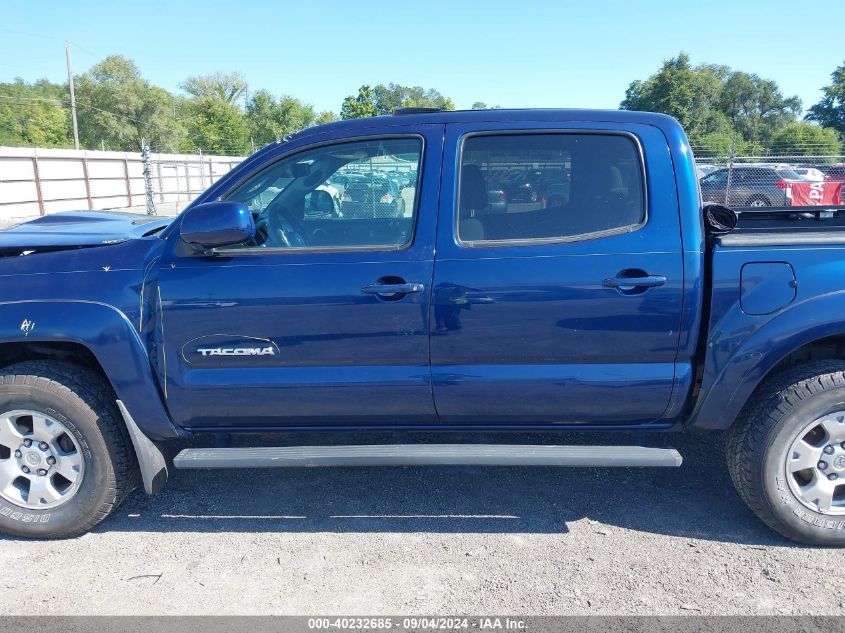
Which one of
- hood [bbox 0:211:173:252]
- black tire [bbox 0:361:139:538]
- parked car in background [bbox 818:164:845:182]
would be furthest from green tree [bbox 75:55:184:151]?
black tire [bbox 0:361:139:538]

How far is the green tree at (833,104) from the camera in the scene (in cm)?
6719

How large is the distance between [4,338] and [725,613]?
3.24m

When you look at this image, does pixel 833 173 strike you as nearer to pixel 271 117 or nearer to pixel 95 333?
pixel 95 333

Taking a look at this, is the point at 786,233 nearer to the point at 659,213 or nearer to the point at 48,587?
the point at 659,213

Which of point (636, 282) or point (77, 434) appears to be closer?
point (636, 282)

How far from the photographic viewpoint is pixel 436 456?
2.95 m

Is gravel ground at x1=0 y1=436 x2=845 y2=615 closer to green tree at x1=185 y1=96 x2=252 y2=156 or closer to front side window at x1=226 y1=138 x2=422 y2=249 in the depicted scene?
front side window at x1=226 y1=138 x2=422 y2=249

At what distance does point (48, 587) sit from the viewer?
2.79 metres

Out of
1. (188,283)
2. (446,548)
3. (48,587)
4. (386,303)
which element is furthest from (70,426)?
(446,548)

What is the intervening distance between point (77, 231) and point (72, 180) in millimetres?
22999

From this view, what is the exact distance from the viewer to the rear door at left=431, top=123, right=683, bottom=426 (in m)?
2.80

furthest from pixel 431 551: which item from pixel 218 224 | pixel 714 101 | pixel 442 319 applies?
pixel 714 101

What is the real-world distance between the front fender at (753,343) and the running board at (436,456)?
35 cm

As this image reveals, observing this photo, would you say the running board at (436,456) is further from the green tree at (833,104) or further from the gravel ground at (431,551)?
the green tree at (833,104)
